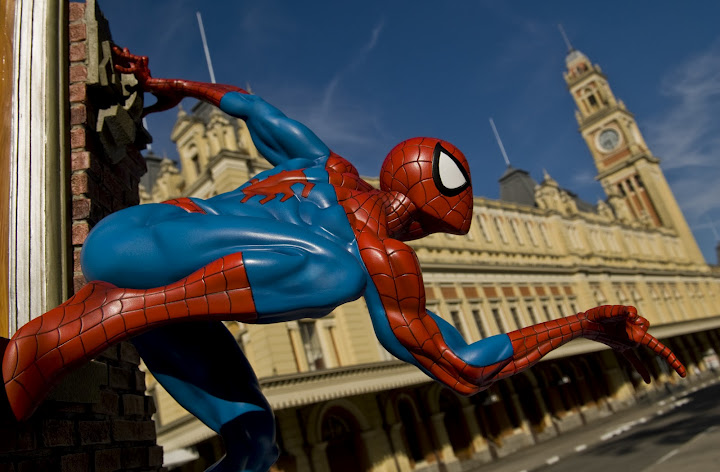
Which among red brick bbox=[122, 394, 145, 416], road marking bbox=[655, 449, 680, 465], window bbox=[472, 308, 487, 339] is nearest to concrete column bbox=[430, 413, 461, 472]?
window bbox=[472, 308, 487, 339]

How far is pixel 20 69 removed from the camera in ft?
7.61

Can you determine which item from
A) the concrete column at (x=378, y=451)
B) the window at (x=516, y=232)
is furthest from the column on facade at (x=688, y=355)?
the concrete column at (x=378, y=451)

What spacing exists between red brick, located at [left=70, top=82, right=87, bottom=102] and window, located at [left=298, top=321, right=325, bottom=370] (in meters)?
12.8

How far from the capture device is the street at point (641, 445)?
1027 cm

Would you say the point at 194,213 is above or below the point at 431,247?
below

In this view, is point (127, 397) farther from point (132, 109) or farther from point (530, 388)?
point (530, 388)

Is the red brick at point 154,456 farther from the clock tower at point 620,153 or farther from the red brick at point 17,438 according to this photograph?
the clock tower at point 620,153

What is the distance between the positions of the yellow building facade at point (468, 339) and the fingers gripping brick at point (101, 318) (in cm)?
1133

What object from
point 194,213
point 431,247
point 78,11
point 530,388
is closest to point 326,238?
point 194,213

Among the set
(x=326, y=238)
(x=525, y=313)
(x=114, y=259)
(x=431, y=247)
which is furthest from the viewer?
(x=525, y=313)

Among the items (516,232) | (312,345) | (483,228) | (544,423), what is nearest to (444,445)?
(312,345)

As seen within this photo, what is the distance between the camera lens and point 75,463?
5.89 feet

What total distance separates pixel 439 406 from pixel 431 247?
5.68m

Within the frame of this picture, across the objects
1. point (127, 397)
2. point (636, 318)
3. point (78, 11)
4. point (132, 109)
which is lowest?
point (636, 318)
